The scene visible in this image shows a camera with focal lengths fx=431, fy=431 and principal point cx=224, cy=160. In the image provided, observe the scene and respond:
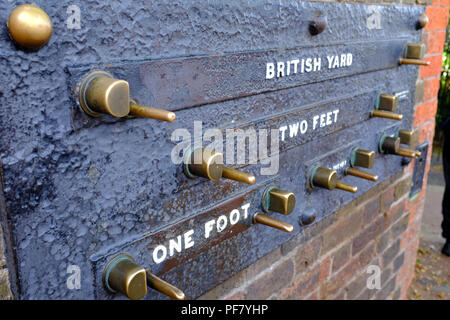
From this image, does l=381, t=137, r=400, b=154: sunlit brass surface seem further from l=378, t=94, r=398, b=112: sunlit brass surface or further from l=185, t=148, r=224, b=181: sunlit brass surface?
l=185, t=148, r=224, b=181: sunlit brass surface

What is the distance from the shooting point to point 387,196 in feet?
5.08

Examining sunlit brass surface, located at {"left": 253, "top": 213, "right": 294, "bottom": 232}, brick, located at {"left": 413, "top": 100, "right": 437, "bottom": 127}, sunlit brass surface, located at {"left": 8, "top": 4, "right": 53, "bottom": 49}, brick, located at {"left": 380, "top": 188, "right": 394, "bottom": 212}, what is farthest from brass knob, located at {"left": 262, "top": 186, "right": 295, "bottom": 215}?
brick, located at {"left": 413, "top": 100, "right": 437, "bottom": 127}

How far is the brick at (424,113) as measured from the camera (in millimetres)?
1533

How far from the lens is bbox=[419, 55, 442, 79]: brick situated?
1.51 m

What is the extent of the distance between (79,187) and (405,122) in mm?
1129

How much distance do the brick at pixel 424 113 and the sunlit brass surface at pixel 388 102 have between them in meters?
0.44

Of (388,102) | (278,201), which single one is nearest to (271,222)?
(278,201)

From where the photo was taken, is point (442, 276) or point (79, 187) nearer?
point (79, 187)

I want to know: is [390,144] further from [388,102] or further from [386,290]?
[386,290]
